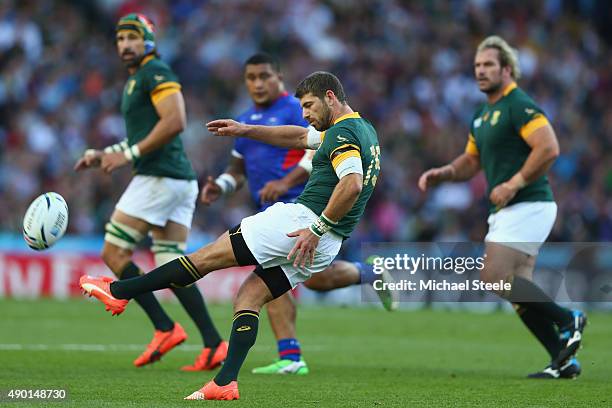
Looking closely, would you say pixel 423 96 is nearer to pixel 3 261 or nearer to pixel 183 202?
pixel 3 261

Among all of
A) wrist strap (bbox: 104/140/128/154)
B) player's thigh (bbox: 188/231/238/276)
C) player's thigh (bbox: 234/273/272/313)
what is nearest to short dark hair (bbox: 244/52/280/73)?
wrist strap (bbox: 104/140/128/154)

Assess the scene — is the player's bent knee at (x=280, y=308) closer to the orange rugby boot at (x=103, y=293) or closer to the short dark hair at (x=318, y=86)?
the orange rugby boot at (x=103, y=293)

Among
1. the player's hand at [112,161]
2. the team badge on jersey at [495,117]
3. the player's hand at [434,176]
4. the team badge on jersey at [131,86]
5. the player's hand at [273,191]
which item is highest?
the team badge on jersey at [131,86]

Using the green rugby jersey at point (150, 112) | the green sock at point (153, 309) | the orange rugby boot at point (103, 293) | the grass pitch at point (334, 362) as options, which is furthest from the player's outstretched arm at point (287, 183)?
the orange rugby boot at point (103, 293)

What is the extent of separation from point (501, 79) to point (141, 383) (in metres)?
4.15

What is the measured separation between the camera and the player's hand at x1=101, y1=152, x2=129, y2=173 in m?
9.65

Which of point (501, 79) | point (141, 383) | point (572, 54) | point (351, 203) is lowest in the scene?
point (141, 383)

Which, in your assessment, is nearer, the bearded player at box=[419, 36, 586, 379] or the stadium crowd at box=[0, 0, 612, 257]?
the bearded player at box=[419, 36, 586, 379]

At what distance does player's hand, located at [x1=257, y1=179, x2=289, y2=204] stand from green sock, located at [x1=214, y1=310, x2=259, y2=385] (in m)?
2.32

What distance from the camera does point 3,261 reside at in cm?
1900

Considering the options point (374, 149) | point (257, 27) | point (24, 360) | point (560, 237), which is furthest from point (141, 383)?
point (257, 27)

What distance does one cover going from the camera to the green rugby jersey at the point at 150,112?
10.1 m

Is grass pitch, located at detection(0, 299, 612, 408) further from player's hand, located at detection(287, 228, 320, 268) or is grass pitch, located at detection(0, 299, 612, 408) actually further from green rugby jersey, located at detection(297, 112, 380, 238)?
green rugby jersey, located at detection(297, 112, 380, 238)

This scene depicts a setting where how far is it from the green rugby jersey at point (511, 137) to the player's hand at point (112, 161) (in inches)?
126
